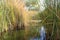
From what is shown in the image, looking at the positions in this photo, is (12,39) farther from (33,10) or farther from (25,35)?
(33,10)

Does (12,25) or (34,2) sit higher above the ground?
(34,2)

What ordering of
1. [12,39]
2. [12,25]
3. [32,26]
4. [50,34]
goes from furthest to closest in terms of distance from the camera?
[12,25]
[32,26]
[12,39]
[50,34]

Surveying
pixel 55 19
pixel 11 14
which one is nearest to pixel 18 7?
pixel 11 14

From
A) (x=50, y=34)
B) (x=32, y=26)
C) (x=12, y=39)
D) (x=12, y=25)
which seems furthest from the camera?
(x=12, y=25)

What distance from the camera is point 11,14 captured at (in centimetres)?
363

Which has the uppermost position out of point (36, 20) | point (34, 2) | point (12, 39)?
point (34, 2)

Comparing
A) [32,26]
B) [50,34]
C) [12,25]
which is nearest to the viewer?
[50,34]

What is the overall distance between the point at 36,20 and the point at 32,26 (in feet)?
0.48

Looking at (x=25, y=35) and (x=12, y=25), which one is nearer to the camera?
(x=25, y=35)

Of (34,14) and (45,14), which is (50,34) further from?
(34,14)

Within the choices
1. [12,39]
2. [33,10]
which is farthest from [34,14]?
[12,39]

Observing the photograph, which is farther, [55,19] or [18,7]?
[18,7]

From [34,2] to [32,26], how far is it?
42 centimetres

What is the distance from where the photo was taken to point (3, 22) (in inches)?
139
